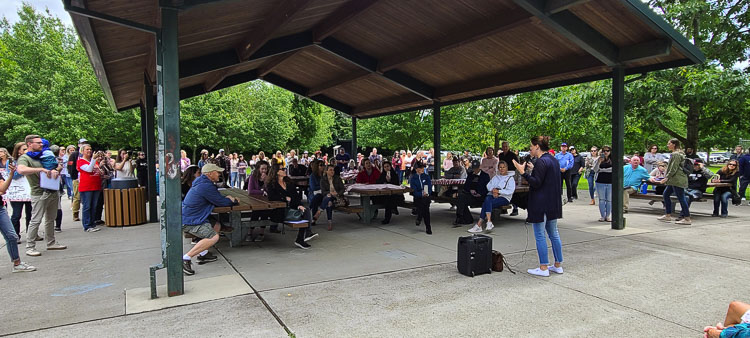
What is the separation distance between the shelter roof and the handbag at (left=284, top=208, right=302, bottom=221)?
3.14 metres

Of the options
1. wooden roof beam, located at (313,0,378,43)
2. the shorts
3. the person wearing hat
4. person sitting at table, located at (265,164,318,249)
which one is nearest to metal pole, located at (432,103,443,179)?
the person wearing hat

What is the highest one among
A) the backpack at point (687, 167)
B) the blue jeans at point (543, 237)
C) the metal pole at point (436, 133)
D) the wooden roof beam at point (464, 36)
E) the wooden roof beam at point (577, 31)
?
the wooden roof beam at point (464, 36)

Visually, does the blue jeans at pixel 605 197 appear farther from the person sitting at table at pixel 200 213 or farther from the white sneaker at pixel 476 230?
the person sitting at table at pixel 200 213

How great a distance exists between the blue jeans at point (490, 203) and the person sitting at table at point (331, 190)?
2900 millimetres

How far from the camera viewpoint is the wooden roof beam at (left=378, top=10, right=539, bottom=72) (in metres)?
7.38

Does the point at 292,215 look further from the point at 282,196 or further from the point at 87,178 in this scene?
the point at 87,178

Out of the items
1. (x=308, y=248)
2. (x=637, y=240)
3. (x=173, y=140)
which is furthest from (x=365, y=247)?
(x=637, y=240)

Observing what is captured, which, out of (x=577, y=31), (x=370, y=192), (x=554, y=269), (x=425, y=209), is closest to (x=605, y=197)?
(x=577, y=31)

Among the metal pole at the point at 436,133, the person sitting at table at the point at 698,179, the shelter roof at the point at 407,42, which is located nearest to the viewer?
the shelter roof at the point at 407,42

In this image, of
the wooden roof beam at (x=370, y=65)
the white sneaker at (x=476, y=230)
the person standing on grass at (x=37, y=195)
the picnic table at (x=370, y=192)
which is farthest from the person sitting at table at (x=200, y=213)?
the wooden roof beam at (x=370, y=65)

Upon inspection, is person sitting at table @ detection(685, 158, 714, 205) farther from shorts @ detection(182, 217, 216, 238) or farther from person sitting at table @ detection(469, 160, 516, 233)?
shorts @ detection(182, 217, 216, 238)

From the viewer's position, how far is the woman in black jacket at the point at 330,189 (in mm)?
9055

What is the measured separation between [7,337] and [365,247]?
460 centimetres

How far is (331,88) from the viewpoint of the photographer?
13.8 m
